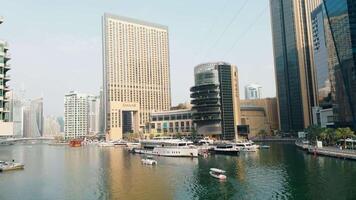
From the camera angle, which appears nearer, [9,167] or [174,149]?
[9,167]

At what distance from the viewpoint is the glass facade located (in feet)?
437

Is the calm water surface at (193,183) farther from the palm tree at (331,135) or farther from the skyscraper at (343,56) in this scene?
the skyscraper at (343,56)

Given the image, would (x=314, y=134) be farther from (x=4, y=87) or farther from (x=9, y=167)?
(x=4, y=87)

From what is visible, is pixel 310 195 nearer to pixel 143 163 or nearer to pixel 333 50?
pixel 143 163

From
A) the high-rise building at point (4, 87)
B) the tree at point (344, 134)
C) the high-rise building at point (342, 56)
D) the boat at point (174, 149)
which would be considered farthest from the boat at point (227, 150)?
the high-rise building at point (4, 87)

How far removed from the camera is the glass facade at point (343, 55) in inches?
5246

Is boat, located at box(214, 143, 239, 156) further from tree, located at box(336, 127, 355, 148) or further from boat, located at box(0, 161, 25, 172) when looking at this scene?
boat, located at box(0, 161, 25, 172)

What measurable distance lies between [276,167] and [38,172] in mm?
66746

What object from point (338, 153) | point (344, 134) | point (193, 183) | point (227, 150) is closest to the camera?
point (193, 183)

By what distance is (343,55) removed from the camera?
139 meters

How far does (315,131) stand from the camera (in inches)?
5576

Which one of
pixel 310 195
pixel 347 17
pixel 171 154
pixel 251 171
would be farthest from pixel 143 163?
pixel 347 17

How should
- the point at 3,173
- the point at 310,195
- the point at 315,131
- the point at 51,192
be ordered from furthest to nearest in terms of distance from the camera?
the point at 315,131 < the point at 3,173 < the point at 51,192 < the point at 310,195

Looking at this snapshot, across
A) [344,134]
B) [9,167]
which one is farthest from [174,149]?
[344,134]
